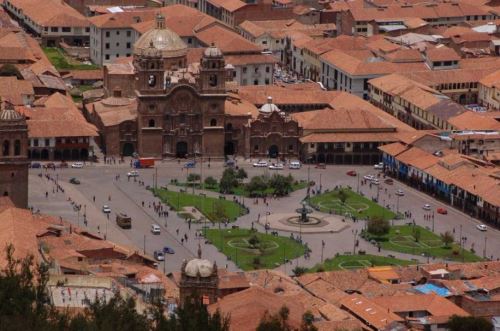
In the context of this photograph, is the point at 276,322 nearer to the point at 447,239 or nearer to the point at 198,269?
the point at 198,269

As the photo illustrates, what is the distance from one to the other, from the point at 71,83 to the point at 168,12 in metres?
20.1

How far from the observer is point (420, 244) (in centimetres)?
10575

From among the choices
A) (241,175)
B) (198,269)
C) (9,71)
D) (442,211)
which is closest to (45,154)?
(241,175)

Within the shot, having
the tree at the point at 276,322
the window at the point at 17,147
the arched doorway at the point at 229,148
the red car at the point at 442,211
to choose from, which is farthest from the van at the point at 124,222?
the tree at the point at 276,322

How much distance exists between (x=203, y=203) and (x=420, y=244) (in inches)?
576

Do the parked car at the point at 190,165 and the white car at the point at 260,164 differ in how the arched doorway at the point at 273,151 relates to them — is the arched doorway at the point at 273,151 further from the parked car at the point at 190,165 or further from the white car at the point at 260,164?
the parked car at the point at 190,165

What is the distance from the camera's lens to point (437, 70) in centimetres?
14838

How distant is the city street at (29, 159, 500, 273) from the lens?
4099 inches

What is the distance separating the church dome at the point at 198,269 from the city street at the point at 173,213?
17.7 m

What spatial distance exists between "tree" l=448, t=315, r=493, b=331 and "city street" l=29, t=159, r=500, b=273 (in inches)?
659

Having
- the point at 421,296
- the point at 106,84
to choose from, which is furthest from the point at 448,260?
the point at 106,84

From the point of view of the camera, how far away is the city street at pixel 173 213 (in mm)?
104125

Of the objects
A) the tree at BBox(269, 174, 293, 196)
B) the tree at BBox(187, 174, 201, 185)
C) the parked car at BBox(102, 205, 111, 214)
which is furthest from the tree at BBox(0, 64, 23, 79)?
the parked car at BBox(102, 205, 111, 214)

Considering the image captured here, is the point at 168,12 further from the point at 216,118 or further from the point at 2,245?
the point at 2,245
